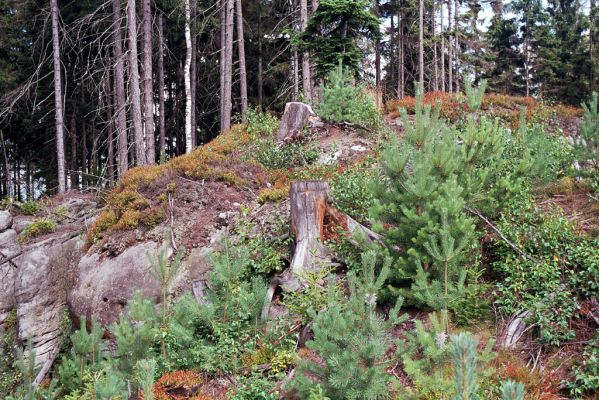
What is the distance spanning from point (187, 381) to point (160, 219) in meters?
4.10

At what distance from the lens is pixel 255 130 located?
39.4 ft

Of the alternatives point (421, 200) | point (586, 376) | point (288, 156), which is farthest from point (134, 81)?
point (586, 376)

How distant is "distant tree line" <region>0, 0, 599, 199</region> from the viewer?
640 inches

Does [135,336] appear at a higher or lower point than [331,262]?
lower

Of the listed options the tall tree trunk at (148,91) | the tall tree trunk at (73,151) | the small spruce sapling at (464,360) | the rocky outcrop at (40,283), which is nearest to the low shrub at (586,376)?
the small spruce sapling at (464,360)

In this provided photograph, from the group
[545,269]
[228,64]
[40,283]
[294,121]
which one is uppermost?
[228,64]

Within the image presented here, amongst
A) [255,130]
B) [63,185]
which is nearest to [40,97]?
[63,185]

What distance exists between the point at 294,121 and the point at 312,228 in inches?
193

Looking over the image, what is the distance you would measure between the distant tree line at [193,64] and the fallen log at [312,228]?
715 cm

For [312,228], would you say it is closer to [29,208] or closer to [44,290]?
[44,290]

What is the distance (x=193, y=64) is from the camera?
868 inches

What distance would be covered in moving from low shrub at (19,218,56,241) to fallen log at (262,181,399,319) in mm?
7384

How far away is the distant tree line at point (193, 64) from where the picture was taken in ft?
53.3

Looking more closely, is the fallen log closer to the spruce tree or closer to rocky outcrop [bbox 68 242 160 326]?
the spruce tree
